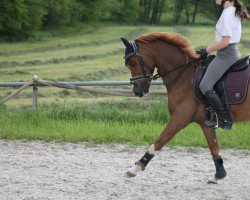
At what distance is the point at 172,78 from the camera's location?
24.2 ft

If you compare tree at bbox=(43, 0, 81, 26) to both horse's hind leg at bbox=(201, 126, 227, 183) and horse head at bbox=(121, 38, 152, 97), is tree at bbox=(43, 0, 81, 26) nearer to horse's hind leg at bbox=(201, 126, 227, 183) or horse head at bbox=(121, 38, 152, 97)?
horse head at bbox=(121, 38, 152, 97)

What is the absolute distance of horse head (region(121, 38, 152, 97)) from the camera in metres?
7.20

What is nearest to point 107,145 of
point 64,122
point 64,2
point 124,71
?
point 64,122

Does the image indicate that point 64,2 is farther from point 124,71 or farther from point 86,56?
point 124,71

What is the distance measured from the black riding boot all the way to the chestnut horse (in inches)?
5.9

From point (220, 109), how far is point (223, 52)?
725 millimetres

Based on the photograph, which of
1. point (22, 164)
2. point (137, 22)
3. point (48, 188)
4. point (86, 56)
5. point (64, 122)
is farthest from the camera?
point (137, 22)

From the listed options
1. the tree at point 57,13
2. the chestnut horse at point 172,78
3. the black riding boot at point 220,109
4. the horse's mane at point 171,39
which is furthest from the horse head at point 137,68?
the tree at point 57,13

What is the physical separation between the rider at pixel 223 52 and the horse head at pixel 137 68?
0.71 m

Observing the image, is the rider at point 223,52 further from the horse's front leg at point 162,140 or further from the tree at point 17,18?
the tree at point 17,18

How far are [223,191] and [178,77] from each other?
1585mm

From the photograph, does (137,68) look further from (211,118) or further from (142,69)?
(211,118)

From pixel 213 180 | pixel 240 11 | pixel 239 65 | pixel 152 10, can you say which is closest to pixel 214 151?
pixel 213 180

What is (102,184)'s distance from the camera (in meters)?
7.35
